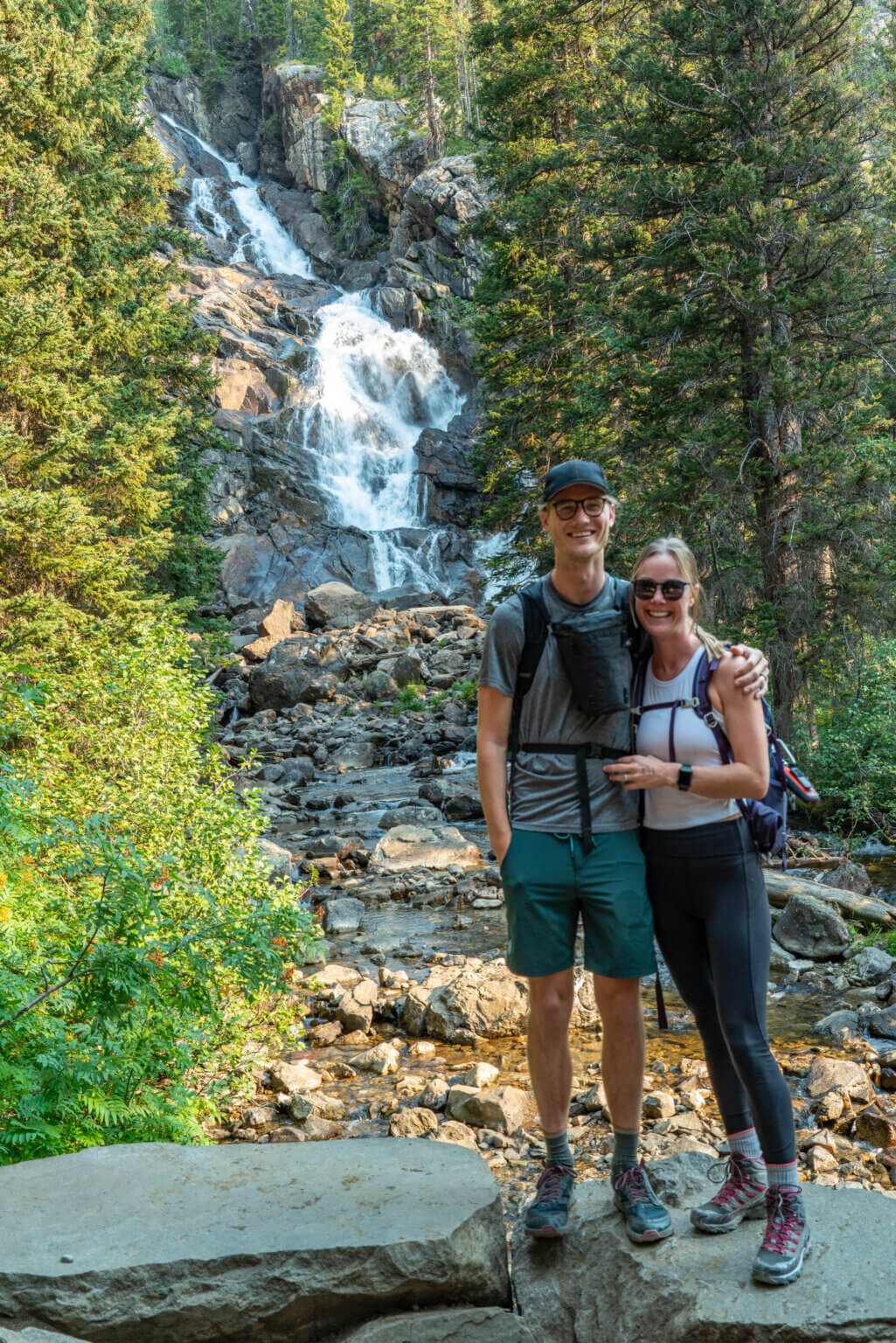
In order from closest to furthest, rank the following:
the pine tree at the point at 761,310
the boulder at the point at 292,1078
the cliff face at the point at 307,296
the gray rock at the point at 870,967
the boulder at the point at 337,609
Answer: the boulder at the point at 292,1078
the gray rock at the point at 870,967
the pine tree at the point at 761,310
the boulder at the point at 337,609
the cliff face at the point at 307,296

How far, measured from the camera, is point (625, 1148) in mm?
3098

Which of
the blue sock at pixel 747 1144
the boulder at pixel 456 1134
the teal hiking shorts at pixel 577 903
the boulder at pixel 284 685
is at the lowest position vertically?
the boulder at pixel 456 1134

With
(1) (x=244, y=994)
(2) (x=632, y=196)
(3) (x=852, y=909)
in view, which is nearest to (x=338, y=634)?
(2) (x=632, y=196)

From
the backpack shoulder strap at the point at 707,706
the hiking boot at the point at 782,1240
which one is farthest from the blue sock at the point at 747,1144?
the backpack shoulder strap at the point at 707,706

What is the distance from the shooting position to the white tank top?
292cm

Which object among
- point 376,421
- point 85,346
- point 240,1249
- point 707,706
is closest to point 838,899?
point 707,706

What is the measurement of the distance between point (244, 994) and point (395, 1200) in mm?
2105

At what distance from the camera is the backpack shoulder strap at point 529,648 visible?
122 inches

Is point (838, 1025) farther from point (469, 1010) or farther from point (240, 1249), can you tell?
point (240, 1249)

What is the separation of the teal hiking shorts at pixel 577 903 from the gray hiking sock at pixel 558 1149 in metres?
0.54

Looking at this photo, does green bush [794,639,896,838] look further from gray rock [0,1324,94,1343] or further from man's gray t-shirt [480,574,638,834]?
gray rock [0,1324,94,1343]

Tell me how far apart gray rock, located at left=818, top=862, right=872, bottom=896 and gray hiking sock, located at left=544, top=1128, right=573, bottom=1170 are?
6913 mm

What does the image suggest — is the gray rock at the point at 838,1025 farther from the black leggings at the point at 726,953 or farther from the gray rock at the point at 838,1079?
the black leggings at the point at 726,953

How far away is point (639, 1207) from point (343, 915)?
704cm
